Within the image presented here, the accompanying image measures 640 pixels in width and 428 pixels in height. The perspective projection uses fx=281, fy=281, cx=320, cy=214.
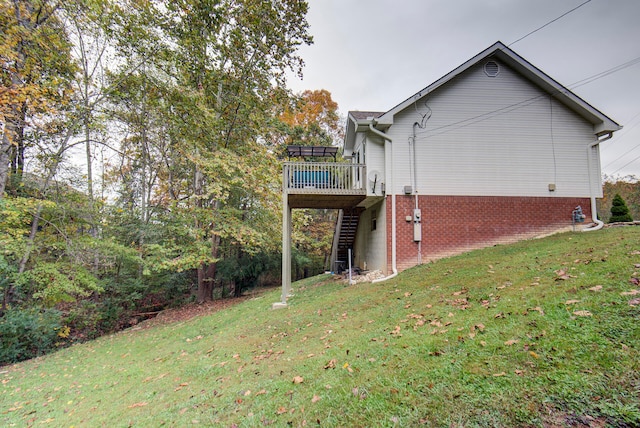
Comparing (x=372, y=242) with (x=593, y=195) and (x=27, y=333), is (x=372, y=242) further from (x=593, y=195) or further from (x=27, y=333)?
(x=27, y=333)

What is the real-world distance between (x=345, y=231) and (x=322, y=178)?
209 inches

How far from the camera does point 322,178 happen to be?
9961mm

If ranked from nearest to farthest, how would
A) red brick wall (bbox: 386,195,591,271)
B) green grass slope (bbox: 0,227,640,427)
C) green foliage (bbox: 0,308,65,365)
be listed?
green grass slope (bbox: 0,227,640,427)
green foliage (bbox: 0,308,65,365)
red brick wall (bbox: 386,195,591,271)

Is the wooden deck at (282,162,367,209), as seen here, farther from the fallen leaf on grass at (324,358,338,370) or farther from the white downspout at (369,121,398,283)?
the fallen leaf on grass at (324,358,338,370)

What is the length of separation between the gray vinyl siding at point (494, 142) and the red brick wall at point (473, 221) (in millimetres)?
308

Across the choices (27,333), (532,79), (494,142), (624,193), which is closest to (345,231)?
(494,142)

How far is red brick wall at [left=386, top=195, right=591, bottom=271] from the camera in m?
9.45

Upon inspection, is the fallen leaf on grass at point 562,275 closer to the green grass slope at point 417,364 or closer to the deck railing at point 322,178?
the green grass slope at point 417,364

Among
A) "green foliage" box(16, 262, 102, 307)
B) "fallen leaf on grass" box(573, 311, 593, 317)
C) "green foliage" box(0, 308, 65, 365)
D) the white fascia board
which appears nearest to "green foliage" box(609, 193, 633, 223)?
the white fascia board

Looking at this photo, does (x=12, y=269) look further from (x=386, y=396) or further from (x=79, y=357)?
(x=386, y=396)

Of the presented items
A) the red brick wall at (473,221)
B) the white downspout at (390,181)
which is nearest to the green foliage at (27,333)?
the white downspout at (390,181)

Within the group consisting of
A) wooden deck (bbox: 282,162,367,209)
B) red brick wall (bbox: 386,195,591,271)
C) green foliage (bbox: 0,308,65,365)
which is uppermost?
wooden deck (bbox: 282,162,367,209)

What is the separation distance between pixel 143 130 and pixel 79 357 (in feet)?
34.2

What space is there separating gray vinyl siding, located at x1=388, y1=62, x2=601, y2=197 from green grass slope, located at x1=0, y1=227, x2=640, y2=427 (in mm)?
2906
